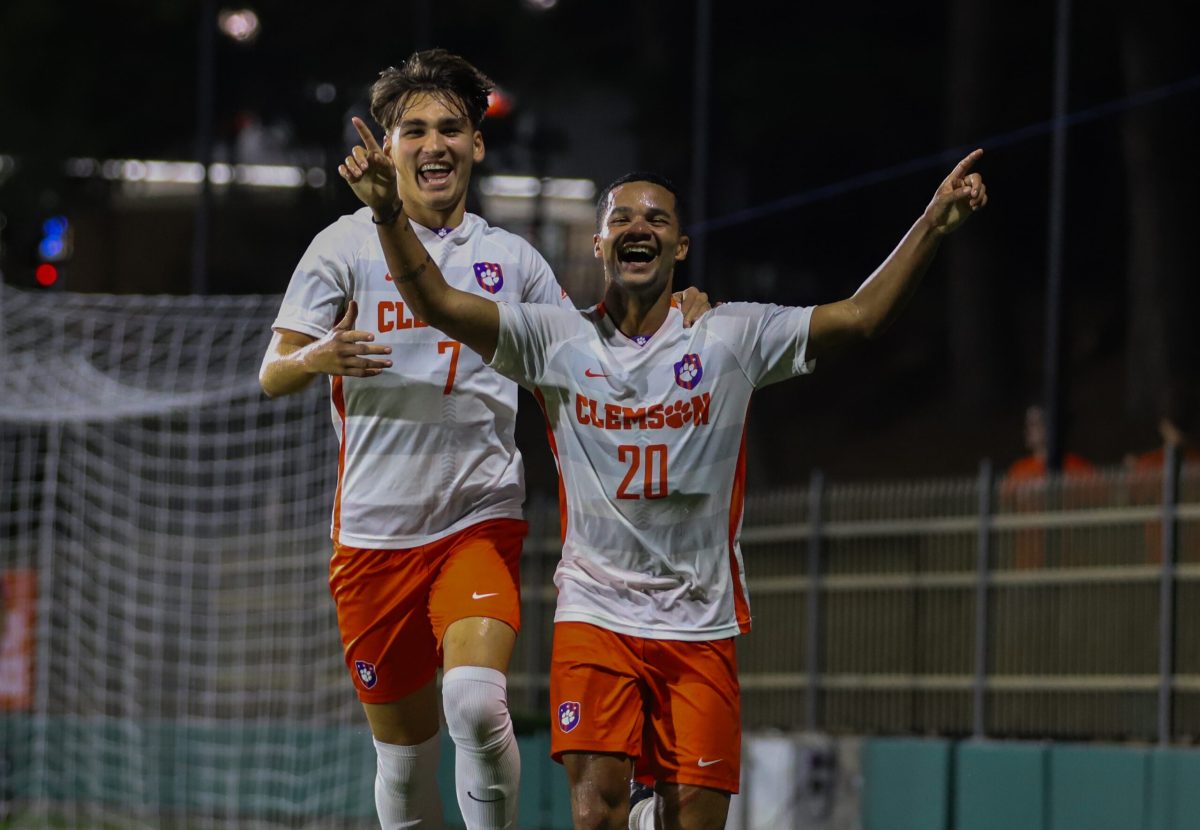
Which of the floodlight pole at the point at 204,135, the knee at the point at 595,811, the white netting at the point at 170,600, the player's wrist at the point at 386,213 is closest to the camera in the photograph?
the player's wrist at the point at 386,213

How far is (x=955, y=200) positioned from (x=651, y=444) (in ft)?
3.39

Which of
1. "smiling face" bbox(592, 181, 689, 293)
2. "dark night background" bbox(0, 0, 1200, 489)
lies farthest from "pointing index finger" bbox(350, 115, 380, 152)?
"dark night background" bbox(0, 0, 1200, 489)

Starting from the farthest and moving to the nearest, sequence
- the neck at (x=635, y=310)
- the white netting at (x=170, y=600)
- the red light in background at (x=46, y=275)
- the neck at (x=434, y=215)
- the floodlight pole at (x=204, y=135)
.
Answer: the floodlight pole at (x=204, y=135), the red light in background at (x=46, y=275), the white netting at (x=170, y=600), the neck at (x=434, y=215), the neck at (x=635, y=310)

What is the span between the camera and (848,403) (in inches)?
774

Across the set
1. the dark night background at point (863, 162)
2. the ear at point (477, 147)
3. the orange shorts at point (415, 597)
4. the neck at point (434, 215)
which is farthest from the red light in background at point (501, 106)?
the orange shorts at point (415, 597)

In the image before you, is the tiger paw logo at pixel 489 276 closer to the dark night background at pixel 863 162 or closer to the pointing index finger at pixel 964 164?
the pointing index finger at pixel 964 164

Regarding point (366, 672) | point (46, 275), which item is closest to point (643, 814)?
point (366, 672)

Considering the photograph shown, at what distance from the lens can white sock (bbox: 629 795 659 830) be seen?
6191mm

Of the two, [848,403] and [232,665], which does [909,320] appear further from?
[232,665]

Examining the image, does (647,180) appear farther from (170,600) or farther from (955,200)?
(170,600)

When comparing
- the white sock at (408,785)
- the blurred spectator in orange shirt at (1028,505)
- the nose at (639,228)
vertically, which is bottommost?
the white sock at (408,785)

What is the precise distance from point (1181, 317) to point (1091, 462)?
4.12 feet

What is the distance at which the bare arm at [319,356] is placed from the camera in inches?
225

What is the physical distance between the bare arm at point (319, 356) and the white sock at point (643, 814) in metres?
1.44
